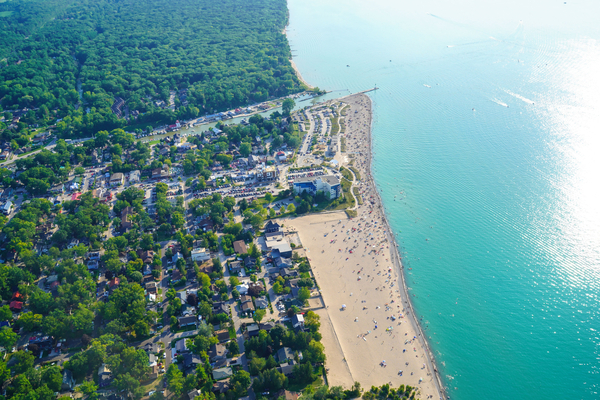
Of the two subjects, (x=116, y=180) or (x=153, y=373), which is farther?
(x=116, y=180)

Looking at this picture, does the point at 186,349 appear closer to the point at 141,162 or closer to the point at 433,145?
the point at 141,162

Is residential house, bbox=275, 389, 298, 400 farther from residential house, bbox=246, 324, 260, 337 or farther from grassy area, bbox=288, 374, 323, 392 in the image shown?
residential house, bbox=246, 324, 260, 337

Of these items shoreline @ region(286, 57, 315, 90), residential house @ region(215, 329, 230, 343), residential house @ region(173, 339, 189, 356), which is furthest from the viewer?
shoreline @ region(286, 57, 315, 90)

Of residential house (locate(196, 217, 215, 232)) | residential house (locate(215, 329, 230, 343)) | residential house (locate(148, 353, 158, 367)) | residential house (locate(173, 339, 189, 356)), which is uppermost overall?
residential house (locate(196, 217, 215, 232))

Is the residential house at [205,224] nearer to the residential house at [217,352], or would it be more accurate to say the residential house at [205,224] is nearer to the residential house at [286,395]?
the residential house at [217,352]

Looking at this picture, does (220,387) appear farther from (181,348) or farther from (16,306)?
(16,306)

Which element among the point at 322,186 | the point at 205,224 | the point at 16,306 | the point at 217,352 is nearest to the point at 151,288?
the point at 217,352

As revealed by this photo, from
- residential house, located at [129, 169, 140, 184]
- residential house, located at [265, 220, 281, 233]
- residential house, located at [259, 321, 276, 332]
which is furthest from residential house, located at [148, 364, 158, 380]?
residential house, located at [129, 169, 140, 184]
